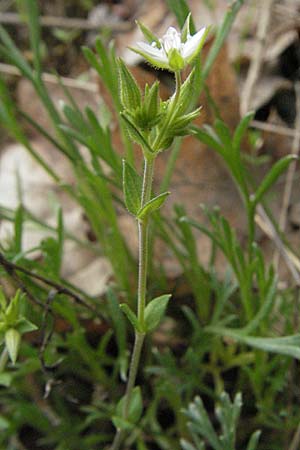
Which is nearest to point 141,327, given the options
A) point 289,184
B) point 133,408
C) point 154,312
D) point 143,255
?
point 154,312

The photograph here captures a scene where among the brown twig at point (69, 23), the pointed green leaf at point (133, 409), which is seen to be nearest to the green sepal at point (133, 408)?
the pointed green leaf at point (133, 409)

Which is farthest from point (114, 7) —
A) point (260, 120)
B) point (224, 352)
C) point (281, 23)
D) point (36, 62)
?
point (224, 352)

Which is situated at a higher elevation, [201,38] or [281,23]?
[281,23]

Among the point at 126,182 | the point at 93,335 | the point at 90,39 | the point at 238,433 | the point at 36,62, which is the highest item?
the point at 90,39

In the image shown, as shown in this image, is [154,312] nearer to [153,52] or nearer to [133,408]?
[133,408]

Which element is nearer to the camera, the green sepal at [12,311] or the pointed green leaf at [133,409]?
the green sepal at [12,311]

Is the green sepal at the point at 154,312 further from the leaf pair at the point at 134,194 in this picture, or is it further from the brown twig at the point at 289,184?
the brown twig at the point at 289,184

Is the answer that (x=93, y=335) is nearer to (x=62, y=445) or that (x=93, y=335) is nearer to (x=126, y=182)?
(x=62, y=445)
